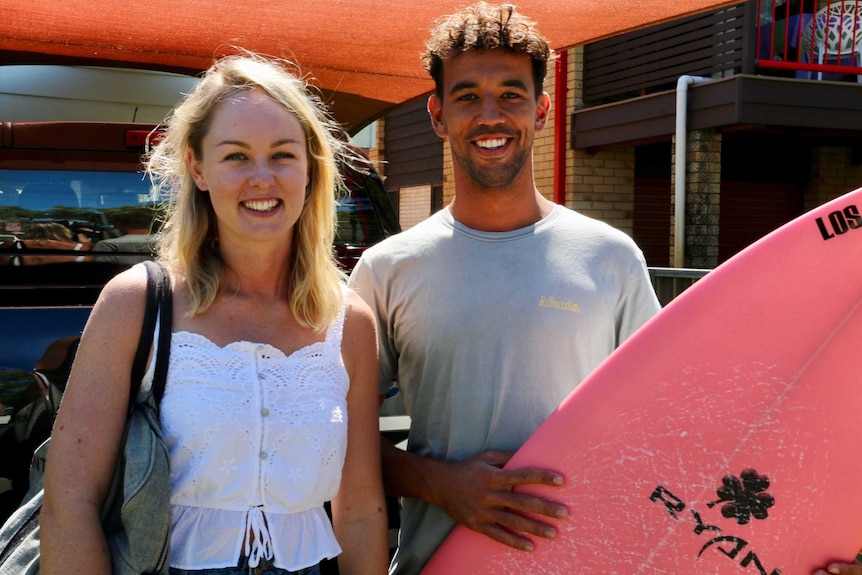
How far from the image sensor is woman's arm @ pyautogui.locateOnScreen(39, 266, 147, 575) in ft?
4.61

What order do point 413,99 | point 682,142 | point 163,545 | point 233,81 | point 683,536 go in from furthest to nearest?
1. point 682,142
2. point 413,99
3. point 683,536
4. point 233,81
5. point 163,545

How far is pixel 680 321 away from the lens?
1992 mm

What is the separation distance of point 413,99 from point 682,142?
287cm

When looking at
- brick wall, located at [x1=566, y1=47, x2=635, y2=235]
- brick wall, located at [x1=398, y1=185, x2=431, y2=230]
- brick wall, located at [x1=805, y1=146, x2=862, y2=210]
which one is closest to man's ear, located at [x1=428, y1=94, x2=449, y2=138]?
brick wall, located at [x1=566, y1=47, x2=635, y2=235]

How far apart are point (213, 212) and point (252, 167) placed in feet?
0.53

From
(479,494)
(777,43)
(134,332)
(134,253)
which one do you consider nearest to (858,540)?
(479,494)

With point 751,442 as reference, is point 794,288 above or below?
above

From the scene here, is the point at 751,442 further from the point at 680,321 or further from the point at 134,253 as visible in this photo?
the point at 134,253

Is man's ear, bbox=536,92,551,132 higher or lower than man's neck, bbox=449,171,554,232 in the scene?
higher

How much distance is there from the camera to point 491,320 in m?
1.83

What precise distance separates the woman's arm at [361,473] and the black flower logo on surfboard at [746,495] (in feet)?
2.55

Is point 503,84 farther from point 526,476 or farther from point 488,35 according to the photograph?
point 526,476

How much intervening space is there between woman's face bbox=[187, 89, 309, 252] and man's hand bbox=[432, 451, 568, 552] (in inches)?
24.6

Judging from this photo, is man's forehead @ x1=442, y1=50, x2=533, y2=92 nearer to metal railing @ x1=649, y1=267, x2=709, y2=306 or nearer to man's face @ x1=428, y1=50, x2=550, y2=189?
man's face @ x1=428, y1=50, x2=550, y2=189
